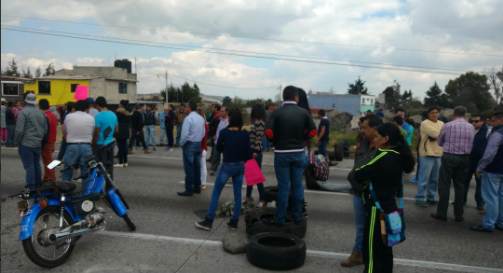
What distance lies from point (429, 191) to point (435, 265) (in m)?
3.41

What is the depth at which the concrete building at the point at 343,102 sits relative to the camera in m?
74.2

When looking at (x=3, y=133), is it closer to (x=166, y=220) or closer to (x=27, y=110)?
(x=27, y=110)

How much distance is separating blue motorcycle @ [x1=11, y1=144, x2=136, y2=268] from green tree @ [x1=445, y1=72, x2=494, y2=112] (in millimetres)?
68342

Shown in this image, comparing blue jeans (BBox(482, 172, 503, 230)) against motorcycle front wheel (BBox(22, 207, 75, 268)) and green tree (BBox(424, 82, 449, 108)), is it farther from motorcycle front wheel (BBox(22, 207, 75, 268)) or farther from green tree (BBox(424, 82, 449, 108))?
green tree (BBox(424, 82, 449, 108))

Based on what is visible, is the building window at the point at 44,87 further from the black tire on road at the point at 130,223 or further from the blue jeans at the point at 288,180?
the blue jeans at the point at 288,180

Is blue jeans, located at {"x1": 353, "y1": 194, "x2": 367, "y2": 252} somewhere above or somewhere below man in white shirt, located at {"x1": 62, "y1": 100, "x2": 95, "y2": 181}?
below

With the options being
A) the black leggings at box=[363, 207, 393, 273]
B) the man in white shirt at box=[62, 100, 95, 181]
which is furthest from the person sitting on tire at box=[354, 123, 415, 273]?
the man in white shirt at box=[62, 100, 95, 181]

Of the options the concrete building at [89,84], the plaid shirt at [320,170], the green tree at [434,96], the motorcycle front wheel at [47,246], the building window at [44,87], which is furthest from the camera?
the green tree at [434,96]

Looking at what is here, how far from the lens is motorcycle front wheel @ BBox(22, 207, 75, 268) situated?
4.24 m

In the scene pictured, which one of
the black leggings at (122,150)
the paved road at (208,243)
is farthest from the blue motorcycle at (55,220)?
the black leggings at (122,150)

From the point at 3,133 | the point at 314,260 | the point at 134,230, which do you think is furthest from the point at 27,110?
the point at 3,133

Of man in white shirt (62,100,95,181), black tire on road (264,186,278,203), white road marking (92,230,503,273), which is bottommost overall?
white road marking (92,230,503,273)

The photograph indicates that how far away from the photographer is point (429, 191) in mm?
7906

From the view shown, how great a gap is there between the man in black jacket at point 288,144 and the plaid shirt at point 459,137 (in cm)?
285
